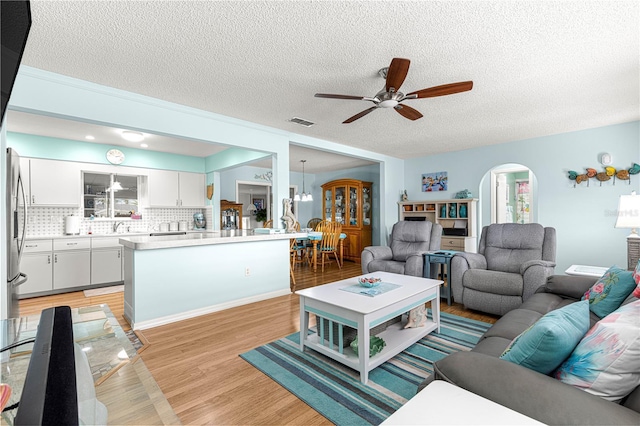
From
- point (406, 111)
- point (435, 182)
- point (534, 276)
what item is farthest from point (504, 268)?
point (435, 182)

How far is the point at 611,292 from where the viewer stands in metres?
1.81

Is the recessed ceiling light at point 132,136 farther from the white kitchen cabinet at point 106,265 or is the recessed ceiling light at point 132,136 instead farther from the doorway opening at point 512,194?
the doorway opening at point 512,194

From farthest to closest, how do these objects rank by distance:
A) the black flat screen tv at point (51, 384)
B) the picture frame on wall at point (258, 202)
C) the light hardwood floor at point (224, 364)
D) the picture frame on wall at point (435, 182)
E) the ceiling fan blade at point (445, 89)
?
the picture frame on wall at point (258, 202) → the picture frame on wall at point (435, 182) → the ceiling fan blade at point (445, 89) → the light hardwood floor at point (224, 364) → the black flat screen tv at point (51, 384)

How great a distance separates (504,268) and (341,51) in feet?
9.75

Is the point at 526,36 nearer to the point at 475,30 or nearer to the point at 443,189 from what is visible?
the point at 475,30

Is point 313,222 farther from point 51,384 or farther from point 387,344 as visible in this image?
point 51,384

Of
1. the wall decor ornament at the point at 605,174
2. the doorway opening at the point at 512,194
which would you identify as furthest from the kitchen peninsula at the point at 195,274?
the doorway opening at the point at 512,194

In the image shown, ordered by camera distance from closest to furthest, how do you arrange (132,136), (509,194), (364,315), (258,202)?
(364,315) < (132,136) < (509,194) < (258,202)

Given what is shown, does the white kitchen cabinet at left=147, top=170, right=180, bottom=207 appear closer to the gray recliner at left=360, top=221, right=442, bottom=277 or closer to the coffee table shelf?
the gray recliner at left=360, top=221, right=442, bottom=277

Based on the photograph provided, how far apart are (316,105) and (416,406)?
3.02 meters

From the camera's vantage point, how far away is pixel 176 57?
7.54 ft

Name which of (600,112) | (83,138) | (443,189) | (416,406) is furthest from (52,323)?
(443,189)

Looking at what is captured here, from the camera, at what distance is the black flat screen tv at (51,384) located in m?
0.48

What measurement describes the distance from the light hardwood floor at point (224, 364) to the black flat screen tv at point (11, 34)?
1.73 meters
